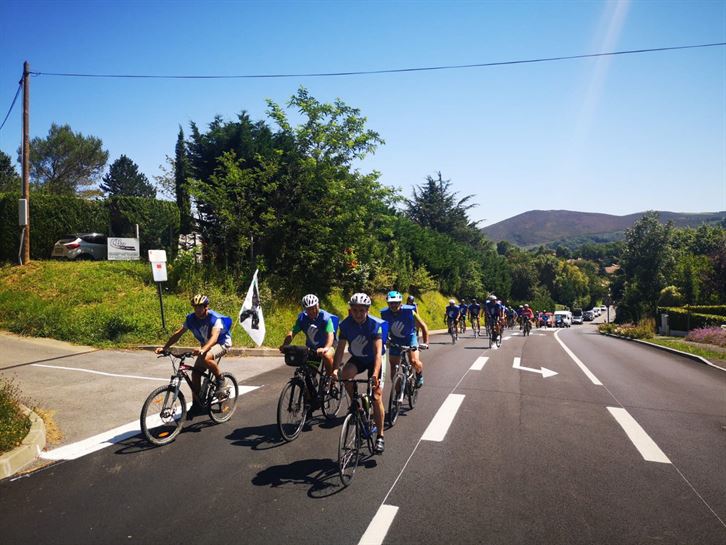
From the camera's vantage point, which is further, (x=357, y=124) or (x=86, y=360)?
(x=357, y=124)

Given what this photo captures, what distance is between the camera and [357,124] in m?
21.1

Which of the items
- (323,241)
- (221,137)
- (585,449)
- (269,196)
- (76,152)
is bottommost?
(585,449)

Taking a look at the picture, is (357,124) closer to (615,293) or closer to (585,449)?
(585,449)

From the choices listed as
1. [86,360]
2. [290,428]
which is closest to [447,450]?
[290,428]

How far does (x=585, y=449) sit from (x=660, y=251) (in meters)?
66.3

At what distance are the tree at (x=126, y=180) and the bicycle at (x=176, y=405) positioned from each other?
91.1 meters

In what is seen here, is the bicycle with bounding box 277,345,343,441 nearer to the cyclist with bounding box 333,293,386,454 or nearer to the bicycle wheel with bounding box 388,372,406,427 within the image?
the cyclist with bounding box 333,293,386,454

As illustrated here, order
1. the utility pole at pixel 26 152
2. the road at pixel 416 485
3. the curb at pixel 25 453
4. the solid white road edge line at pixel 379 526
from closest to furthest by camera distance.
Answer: the solid white road edge line at pixel 379 526
the road at pixel 416 485
the curb at pixel 25 453
the utility pole at pixel 26 152

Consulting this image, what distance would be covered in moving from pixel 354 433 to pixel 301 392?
165cm

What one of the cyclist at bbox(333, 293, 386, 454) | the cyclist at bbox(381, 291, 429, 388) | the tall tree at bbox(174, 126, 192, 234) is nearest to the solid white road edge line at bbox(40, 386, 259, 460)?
the cyclist at bbox(333, 293, 386, 454)

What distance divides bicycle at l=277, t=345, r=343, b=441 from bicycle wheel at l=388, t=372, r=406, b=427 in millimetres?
864

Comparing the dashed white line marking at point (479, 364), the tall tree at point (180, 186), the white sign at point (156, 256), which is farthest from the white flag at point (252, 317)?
the tall tree at point (180, 186)

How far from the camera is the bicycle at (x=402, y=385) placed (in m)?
7.41

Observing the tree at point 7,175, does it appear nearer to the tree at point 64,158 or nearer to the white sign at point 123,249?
the tree at point 64,158
